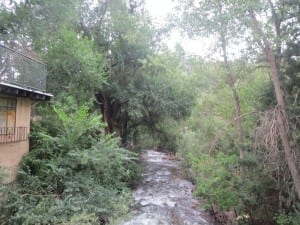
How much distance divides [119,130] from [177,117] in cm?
539

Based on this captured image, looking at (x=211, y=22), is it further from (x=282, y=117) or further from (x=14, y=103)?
(x=14, y=103)

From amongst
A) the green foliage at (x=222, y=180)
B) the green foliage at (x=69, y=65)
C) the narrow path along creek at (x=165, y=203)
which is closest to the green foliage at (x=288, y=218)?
the green foliage at (x=222, y=180)

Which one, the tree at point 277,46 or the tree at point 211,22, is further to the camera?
the tree at point 211,22

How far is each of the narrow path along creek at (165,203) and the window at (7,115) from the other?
589 centimetres

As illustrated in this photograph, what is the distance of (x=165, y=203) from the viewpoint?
1614 centimetres

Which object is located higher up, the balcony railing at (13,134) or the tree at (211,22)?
the tree at (211,22)

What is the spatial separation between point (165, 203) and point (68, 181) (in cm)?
672

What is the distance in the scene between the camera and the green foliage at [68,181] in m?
9.20

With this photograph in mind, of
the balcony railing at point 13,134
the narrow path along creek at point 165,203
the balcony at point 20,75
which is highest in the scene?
the balcony at point 20,75

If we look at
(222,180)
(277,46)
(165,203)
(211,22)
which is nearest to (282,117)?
(277,46)

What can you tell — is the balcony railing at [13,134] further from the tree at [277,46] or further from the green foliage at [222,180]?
the tree at [277,46]

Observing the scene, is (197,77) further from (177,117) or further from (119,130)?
(119,130)

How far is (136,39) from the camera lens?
816 inches

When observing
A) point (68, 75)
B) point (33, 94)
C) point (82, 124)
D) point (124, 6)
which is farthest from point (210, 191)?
point (124, 6)
